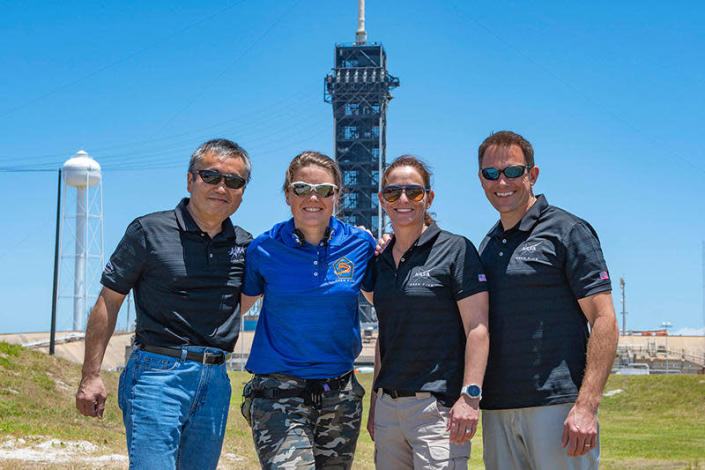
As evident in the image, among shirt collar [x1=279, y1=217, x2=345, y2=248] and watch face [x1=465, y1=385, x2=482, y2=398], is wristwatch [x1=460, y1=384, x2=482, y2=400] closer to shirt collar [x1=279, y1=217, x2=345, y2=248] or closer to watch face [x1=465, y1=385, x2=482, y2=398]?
watch face [x1=465, y1=385, x2=482, y2=398]

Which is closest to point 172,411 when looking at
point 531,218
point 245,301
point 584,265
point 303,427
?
point 303,427

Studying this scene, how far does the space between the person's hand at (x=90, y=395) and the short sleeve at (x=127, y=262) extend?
61 cm

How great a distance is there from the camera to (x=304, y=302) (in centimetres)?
470

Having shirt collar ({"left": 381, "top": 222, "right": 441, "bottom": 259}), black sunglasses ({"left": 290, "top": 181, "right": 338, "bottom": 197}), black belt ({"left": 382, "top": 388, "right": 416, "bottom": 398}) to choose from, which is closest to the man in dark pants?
shirt collar ({"left": 381, "top": 222, "right": 441, "bottom": 259})

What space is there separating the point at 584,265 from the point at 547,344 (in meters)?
0.55

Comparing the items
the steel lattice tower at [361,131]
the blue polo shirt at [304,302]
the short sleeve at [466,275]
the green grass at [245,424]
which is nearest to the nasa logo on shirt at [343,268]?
the blue polo shirt at [304,302]

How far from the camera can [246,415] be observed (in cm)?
480

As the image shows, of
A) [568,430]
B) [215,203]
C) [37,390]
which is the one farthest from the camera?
[37,390]

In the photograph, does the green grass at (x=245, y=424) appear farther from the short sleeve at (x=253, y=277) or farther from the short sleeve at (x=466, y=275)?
the short sleeve at (x=466, y=275)

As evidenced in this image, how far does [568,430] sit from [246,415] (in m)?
2.08

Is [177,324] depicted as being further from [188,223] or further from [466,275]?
[466,275]

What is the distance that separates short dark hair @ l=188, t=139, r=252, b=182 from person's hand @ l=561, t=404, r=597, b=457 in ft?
8.96

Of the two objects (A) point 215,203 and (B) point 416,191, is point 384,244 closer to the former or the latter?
(B) point 416,191

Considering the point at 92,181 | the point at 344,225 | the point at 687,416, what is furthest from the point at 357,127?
the point at 344,225
